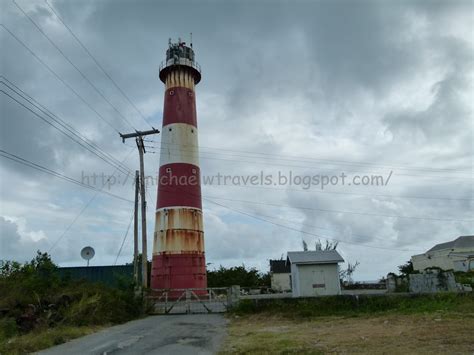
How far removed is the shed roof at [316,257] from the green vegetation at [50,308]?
412 inches

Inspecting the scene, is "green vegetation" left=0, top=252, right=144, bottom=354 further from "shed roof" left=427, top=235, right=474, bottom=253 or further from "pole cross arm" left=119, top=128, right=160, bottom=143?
"shed roof" left=427, top=235, right=474, bottom=253

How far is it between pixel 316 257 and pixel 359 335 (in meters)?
14.7

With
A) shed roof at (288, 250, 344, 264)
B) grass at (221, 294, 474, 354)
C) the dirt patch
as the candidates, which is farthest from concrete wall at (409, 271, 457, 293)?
the dirt patch

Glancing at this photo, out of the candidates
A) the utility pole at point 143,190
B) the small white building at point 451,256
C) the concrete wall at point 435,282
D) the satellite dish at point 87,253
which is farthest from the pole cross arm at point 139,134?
the small white building at point 451,256

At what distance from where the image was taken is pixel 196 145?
92.7ft

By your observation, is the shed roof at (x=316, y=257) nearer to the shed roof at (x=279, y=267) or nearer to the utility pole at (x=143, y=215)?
the utility pole at (x=143, y=215)

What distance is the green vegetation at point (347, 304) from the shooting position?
17953 mm

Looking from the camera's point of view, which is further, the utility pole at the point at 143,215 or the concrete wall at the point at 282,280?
the concrete wall at the point at 282,280

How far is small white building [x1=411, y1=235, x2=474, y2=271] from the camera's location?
51.2 metres

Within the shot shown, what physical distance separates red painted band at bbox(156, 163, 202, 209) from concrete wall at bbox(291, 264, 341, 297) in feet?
27.4

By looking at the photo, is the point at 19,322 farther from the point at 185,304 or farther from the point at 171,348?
the point at 185,304

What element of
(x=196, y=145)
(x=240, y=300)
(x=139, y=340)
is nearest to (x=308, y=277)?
(x=240, y=300)

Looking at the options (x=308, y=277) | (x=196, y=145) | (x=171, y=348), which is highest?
(x=196, y=145)

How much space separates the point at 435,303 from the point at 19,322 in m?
17.1
